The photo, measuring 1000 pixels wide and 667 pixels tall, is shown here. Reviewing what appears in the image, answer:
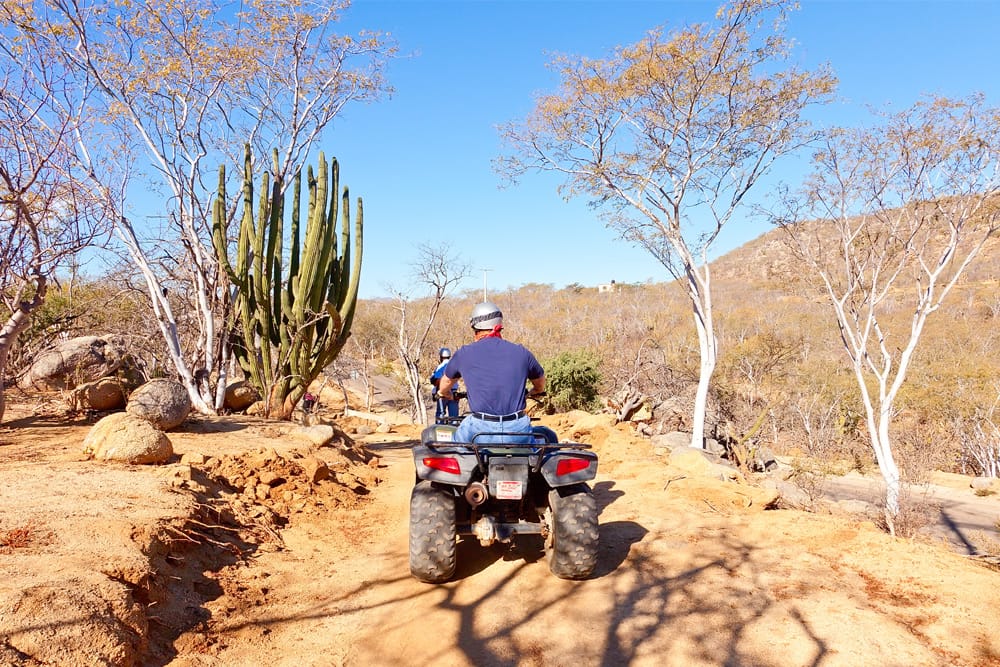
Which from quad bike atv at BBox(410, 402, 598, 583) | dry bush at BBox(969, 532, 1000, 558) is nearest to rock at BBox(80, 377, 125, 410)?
quad bike atv at BBox(410, 402, 598, 583)

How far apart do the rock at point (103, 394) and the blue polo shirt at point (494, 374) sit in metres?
6.07

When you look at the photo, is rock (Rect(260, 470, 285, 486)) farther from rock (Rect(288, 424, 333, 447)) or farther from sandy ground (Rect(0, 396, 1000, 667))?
rock (Rect(288, 424, 333, 447))

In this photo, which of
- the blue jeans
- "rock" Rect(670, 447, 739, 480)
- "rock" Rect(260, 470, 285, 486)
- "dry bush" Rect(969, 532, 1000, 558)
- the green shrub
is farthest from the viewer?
the green shrub

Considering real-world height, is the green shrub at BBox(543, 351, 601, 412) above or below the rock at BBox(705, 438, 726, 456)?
above

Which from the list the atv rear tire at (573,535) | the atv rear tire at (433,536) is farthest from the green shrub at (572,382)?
the atv rear tire at (433,536)

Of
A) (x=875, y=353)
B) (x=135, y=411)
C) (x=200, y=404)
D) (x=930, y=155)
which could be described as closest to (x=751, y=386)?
(x=930, y=155)

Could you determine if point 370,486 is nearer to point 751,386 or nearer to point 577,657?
point 577,657

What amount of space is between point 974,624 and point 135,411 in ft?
24.7

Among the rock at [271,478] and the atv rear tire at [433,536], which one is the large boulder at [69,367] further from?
the atv rear tire at [433,536]

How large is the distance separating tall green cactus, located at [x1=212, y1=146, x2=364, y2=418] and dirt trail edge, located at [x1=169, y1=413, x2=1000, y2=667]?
476cm

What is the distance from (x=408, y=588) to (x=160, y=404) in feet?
14.5

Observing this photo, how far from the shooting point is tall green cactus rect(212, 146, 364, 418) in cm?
934

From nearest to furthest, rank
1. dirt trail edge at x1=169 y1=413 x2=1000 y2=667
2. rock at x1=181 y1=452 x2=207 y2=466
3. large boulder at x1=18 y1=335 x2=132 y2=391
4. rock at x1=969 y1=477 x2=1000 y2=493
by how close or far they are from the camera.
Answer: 1. dirt trail edge at x1=169 y1=413 x2=1000 y2=667
2. rock at x1=181 y1=452 x2=207 y2=466
3. large boulder at x1=18 y1=335 x2=132 y2=391
4. rock at x1=969 y1=477 x2=1000 y2=493

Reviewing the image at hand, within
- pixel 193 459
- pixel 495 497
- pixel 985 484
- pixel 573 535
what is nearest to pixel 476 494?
pixel 495 497
